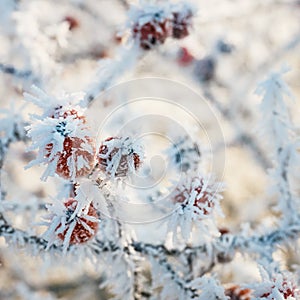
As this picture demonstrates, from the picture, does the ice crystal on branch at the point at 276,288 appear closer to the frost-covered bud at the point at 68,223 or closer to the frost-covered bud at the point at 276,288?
the frost-covered bud at the point at 276,288

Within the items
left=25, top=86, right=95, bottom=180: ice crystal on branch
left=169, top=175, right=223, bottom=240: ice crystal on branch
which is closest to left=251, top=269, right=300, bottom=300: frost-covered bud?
left=169, top=175, right=223, bottom=240: ice crystal on branch

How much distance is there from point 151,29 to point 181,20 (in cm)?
11

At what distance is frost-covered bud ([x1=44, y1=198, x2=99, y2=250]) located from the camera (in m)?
0.72

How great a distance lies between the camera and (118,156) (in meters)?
0.66

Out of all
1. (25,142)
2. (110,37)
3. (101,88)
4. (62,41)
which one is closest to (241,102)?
(110,37)

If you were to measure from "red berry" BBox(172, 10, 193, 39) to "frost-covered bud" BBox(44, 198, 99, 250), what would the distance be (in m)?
0.66

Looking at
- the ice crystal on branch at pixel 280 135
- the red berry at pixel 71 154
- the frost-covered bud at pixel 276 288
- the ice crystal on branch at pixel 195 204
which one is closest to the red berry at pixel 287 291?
the frost-covered bud at pixel 276 288

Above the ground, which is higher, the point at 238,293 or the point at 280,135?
the point at 280,135

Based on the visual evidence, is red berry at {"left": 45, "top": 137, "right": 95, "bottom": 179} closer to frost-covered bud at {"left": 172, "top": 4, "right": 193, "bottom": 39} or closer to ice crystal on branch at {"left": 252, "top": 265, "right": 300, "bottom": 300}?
ice crystal on branch at {"left": 252, "top": 265, "right": 300, "bottom": 300}

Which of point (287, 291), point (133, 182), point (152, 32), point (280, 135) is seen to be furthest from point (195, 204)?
point (152, 32)

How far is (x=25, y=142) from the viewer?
1.11 metres

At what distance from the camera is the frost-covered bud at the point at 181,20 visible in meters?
1.23

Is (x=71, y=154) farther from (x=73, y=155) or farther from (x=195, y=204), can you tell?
(x=195, y=204)

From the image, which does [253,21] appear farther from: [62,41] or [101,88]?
[101,88]
